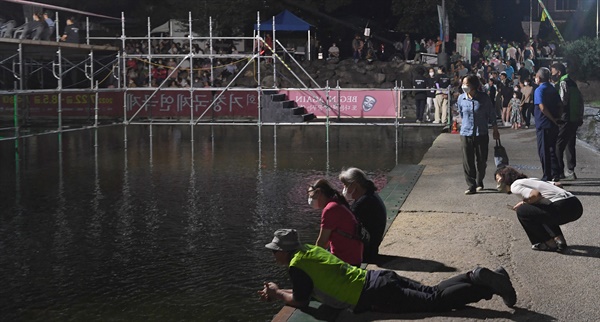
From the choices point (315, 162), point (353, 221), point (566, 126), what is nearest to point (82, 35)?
point (315, 162)

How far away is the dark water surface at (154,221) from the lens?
27.1 ft

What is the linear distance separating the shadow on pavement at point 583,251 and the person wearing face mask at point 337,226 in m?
2.48

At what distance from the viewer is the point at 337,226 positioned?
8.16m

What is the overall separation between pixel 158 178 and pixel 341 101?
54.8 feet

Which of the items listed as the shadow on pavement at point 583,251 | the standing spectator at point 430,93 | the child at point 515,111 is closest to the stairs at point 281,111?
the standing spectator at point 430,93

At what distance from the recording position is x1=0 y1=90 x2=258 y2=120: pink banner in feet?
116

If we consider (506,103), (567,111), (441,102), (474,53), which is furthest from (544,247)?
(474,53)

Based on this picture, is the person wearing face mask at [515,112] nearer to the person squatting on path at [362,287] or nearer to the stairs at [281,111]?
the stairs at [281,111]

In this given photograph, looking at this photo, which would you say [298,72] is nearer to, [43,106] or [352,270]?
[43,106]

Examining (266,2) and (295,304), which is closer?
(295,304)

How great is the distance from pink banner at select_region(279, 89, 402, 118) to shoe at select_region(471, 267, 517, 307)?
24.0 meters

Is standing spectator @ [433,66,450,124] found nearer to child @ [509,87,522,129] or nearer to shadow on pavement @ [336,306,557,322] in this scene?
child @ [509,87,522,129]

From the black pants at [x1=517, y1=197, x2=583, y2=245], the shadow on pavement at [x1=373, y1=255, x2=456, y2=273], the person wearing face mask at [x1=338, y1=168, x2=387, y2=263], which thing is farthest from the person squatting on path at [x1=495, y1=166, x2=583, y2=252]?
the person wearing face mask at [x1=338, y1=168, x2=387, y2=263]

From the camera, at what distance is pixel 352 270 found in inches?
283
